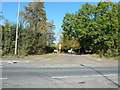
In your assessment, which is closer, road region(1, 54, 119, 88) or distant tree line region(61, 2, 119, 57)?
road region(1, 54, 119, 88)

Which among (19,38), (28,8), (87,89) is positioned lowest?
(87,89)

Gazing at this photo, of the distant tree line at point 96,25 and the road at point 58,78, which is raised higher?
the distant tree line at point 96,25

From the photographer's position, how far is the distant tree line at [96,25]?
3408 cm

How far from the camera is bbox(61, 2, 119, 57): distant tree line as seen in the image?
34.1 meters

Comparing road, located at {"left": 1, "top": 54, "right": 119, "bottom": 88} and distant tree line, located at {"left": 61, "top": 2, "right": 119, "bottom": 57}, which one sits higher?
distant tree line, located at {"left": 61, "top": 2, "right": 119, "bottom": 57}

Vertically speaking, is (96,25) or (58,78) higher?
(96,25)

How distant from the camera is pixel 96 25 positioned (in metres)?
34.9

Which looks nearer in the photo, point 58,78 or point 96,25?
point 58,78

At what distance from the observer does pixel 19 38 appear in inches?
1028

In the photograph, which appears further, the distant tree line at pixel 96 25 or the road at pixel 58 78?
the distant tree line at pixel 96 25

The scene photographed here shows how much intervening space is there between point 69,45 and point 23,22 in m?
29.1

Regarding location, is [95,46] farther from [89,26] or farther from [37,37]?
[37,37]

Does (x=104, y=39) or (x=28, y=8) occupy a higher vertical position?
(x=28, y=8)

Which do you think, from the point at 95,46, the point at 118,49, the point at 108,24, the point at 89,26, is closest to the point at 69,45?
the point at 95,46
